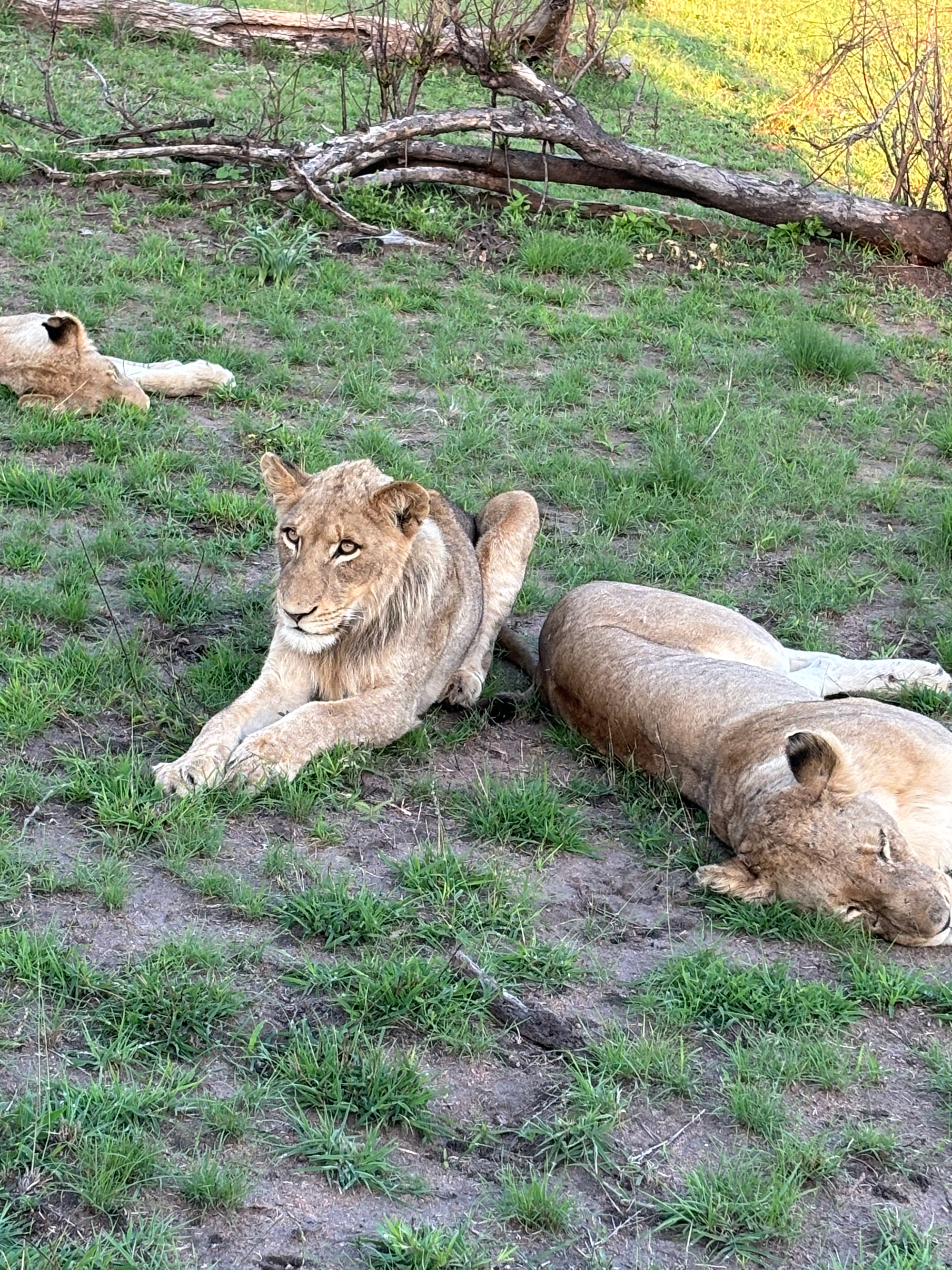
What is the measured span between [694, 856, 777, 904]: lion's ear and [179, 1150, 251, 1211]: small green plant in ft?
5.58

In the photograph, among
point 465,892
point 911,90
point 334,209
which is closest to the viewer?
point 465,892

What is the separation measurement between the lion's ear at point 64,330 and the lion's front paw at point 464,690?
292cm

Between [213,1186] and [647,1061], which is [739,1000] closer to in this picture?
[647,1061]

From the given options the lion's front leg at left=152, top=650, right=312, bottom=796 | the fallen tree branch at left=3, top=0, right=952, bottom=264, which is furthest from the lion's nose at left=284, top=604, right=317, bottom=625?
the fallen tree branch at left=3, top=0, right=952, bottom=264

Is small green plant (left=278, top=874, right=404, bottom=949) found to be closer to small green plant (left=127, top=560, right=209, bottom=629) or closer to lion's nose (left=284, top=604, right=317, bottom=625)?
lion's nose (left=284, top=604, right=317, bottom=625)

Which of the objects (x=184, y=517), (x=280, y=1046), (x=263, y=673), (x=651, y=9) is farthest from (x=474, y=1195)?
(x=651, y=9)

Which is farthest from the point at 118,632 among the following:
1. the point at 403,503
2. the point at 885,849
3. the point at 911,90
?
the point at 911,90

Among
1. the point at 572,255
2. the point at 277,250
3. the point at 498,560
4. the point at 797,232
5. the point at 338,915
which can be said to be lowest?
the point at 338,915

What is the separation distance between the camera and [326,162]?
990 cm

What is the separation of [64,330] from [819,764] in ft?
15.2

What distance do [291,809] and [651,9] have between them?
17.6 metres

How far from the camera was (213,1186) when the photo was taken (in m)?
2.98

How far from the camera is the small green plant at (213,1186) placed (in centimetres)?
297

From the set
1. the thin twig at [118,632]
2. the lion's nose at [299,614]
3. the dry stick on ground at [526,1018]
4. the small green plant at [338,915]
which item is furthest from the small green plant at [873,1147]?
the thin twig at [118,632]
